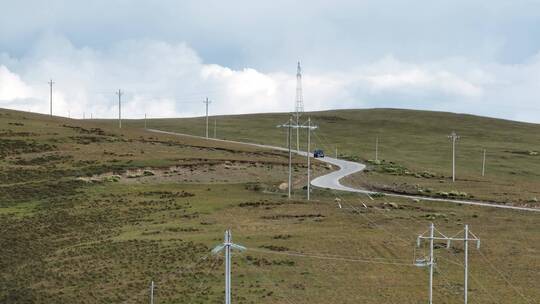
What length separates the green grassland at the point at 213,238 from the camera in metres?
50.8

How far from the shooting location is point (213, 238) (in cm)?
6431

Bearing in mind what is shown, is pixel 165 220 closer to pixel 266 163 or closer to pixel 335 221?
pixel 335 221

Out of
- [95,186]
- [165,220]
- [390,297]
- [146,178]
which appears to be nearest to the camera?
[390,297]

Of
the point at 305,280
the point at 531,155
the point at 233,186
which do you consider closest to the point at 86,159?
the point at 233,186

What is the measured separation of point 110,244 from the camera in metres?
63.1

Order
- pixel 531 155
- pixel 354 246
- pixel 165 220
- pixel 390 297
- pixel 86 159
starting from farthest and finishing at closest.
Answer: pixel 531 155 → pixel 86 159 → pixel 165 220 → pixel 354 246 → pixel 390 297

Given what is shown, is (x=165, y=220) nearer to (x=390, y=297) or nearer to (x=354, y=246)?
(x=354, y=246)

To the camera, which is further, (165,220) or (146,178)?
(146,178)

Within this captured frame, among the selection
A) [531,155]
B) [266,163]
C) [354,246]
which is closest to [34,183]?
[266,163]

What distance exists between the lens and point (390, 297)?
4928 cm

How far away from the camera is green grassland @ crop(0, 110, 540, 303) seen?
5078 cm

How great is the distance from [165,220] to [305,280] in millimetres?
25723

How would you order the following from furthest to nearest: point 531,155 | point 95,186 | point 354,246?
point 531,155, point 95,186, point 354,246

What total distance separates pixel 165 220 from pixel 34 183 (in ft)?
93.4
